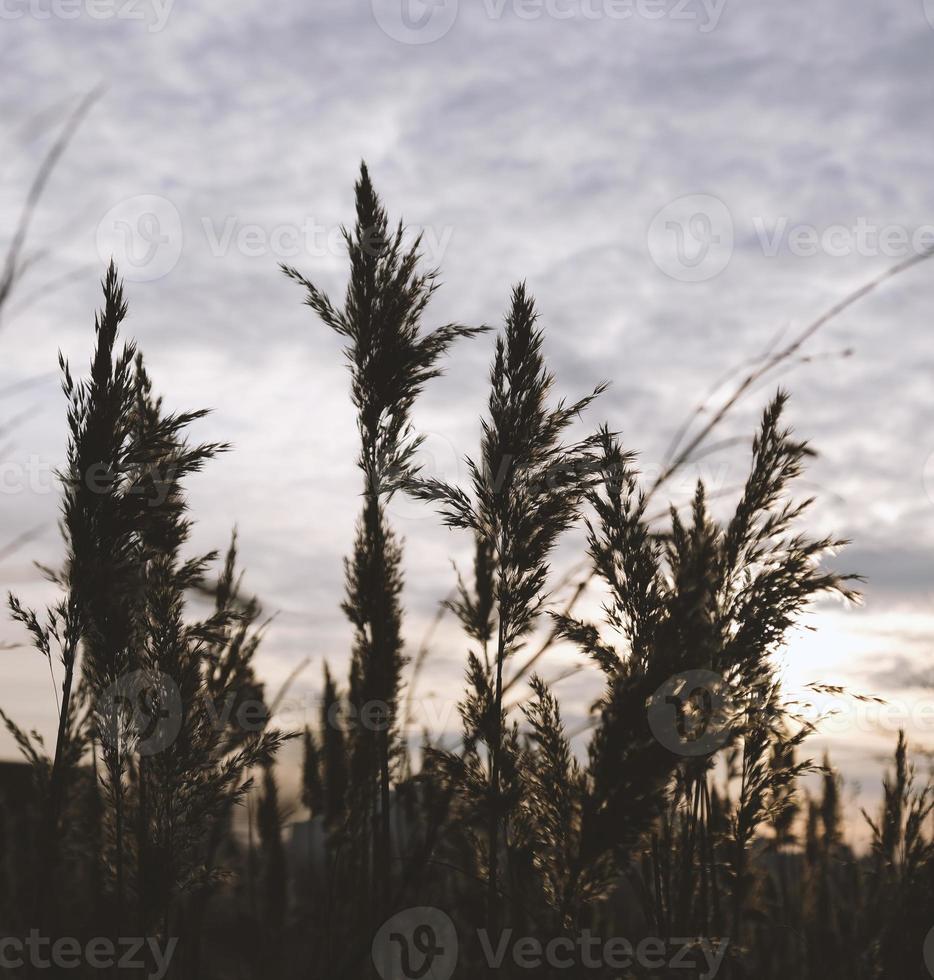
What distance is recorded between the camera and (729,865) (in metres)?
4.34

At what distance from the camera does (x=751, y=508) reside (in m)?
4.01

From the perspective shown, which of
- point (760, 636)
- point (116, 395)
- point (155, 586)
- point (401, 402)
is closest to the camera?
point (116, 395)

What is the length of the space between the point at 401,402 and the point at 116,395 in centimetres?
162

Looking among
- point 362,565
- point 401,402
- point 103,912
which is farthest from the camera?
point 103,912

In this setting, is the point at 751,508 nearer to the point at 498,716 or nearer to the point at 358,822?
the point at 498,716

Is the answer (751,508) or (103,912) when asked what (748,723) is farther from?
(103,912)

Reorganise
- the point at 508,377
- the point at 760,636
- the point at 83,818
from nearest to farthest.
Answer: the point at 760,636
the point at 508,377
the point at 83,818

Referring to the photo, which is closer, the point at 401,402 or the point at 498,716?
the point at 498,716

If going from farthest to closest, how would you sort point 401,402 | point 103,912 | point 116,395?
1. point 103,912
2. point 401,402
3. point 116,395

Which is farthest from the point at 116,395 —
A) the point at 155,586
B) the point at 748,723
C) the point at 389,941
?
the point at 748,723

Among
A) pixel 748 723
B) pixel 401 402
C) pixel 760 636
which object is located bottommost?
pixel 748 723

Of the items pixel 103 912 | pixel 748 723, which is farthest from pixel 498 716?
pixel 103 912

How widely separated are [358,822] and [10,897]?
2773mm

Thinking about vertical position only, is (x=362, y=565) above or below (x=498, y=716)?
above
